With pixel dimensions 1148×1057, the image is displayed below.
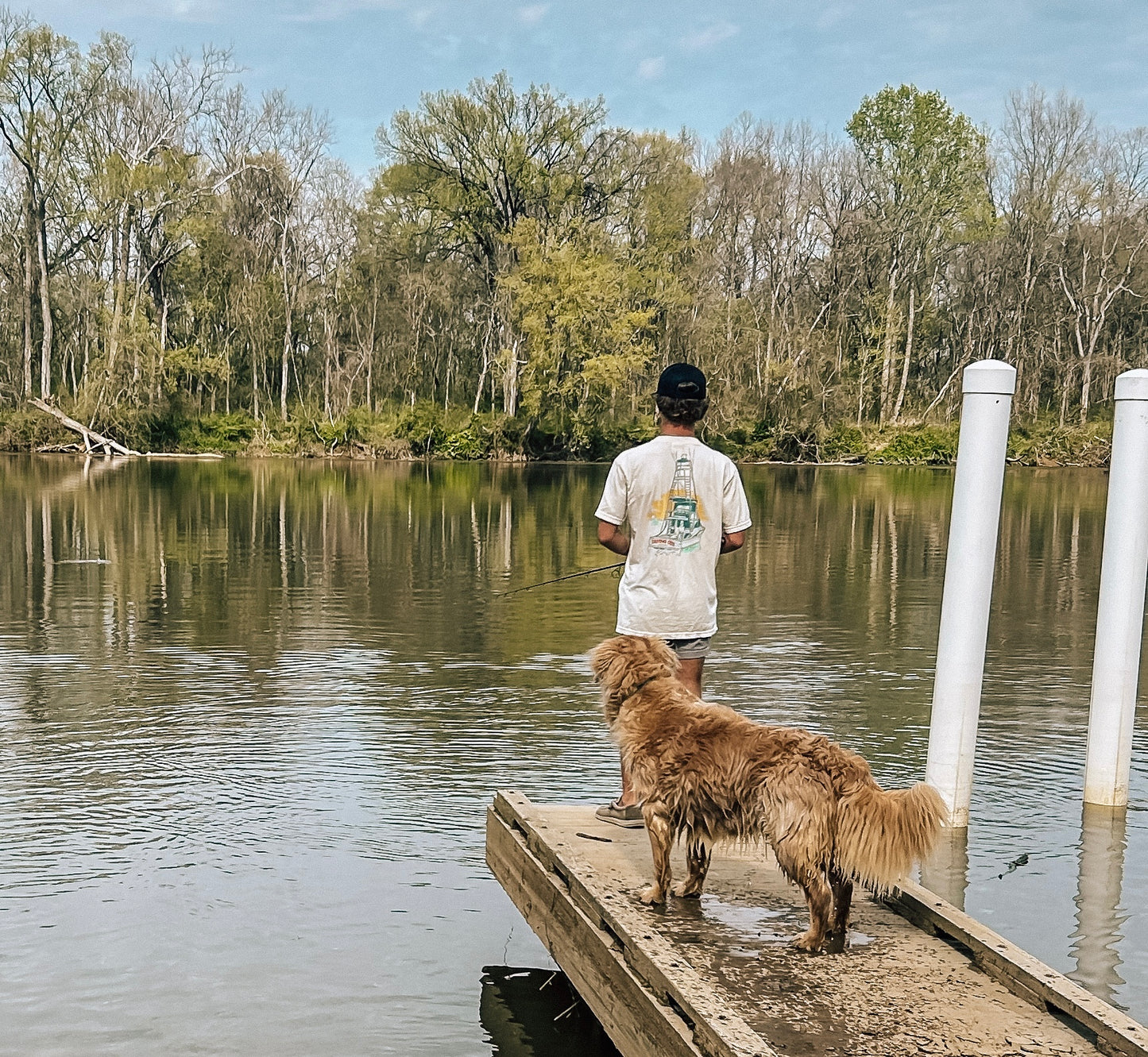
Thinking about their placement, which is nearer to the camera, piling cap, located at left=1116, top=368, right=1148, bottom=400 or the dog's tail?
the dog's tail

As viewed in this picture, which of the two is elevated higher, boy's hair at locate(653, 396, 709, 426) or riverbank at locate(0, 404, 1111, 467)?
boy's hair at locate(653, 396, 709, 426)

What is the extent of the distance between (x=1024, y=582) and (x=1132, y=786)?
10766 mm

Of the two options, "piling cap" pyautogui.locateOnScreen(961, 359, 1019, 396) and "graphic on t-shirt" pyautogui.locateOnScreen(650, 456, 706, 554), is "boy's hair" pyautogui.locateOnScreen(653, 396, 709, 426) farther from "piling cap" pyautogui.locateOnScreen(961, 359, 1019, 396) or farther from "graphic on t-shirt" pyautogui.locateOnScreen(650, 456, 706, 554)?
"piling cap" pyautogui.locateOnScreen(961, 359, 1019, 396)

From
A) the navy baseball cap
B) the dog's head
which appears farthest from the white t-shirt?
the dog's head

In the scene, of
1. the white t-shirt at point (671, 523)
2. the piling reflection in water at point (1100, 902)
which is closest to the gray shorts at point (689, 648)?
the white t-shirt at point (671, 523)

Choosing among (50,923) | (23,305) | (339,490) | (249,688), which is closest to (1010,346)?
(339,490)

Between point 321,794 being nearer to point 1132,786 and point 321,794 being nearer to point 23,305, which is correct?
point 1132,786

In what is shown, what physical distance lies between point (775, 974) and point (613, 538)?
7.66 ft

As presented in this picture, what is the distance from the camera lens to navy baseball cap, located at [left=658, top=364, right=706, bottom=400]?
6.13 metres

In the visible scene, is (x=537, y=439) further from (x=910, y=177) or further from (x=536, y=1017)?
(x=536, y=1017)

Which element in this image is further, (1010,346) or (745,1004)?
(1010,346)

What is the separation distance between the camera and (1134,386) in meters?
7.45

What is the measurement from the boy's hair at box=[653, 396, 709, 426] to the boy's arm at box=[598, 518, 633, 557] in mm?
562

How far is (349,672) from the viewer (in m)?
12.3
